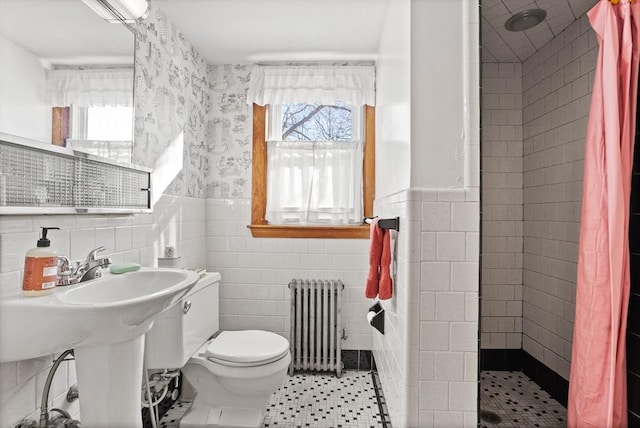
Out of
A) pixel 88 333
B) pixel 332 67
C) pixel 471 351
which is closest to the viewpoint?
pixel 88 333

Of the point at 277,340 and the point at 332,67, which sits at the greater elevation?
the point at 332,67

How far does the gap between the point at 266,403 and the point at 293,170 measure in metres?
1.56

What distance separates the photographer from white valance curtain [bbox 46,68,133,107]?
1.29 m

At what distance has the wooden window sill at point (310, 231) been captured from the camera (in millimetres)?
2658

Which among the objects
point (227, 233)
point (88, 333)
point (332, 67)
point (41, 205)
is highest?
point (332, 67)

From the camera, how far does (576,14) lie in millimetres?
2014

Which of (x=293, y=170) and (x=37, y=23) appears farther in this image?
(x=293, y=170)

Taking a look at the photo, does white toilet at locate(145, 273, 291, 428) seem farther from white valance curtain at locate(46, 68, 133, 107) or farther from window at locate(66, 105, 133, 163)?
white valance curtain at locate(46, 68, 133, 107)

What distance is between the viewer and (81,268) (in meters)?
1.37

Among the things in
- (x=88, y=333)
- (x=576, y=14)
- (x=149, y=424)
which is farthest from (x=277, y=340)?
(x=576, y=14)

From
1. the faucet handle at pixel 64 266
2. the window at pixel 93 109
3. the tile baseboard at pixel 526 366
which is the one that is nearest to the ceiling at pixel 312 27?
the window at pixel 93 109

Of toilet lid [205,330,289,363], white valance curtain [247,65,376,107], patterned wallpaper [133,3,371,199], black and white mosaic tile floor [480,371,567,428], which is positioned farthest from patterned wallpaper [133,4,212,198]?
black and white mosaic tile floor [480,371,567,428]

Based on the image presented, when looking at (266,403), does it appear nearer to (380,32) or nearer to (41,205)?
(41,205)

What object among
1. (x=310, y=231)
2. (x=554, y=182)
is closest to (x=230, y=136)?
(x=310, y=231)
